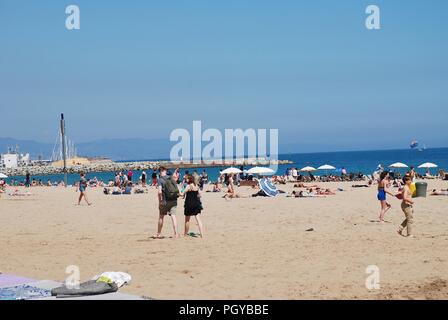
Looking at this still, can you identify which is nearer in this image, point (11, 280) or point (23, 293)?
point (23, 293)

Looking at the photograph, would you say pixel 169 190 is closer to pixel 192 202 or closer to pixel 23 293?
pixel 192 202

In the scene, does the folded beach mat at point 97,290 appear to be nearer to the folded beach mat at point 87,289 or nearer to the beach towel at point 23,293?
the folded beach mat at point 87,289

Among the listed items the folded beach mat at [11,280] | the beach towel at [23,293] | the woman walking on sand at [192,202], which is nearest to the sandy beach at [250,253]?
the woman walking on sand at [192,202]

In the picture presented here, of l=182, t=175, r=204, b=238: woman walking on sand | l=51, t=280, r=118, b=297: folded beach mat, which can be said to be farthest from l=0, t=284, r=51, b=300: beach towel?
l=182, t=175, r=204, b=238: woman walking on sand

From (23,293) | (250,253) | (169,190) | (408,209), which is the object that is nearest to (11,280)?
(23,293)

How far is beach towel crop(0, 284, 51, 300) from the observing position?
6.40 metres

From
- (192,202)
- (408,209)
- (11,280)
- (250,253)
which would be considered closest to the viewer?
(11,280)

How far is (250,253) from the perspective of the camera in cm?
1001

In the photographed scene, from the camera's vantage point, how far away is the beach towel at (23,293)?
640 cm

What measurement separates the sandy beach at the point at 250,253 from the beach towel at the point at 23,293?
1.02m

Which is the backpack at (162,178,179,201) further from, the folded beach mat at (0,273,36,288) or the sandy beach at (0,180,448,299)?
the folded beach mat at (0,273,36,288)

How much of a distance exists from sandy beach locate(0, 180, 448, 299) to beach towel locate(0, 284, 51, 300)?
1.02m

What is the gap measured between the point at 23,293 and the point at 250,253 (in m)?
4.31

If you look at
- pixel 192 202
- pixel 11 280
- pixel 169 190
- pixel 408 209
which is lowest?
pixel 11 280
